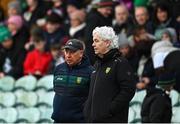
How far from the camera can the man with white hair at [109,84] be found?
8.64m

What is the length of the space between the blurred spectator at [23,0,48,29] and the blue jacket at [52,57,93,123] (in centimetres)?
543

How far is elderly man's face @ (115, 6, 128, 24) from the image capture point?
13188mm

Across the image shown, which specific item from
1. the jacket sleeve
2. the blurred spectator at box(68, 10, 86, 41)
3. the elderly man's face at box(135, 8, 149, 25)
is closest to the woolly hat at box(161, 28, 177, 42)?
the elderly man's face at box(135, 8, 149, 25)

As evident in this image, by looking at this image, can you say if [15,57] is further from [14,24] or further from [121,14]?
[121,14]

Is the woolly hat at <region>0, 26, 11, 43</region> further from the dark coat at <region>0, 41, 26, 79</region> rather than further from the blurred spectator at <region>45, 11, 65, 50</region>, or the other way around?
the blurred spectator at <region>45, 11, 65, 50</region>

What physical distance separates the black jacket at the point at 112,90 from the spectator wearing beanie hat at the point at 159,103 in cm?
145

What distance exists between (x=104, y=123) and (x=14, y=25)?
6130 mm

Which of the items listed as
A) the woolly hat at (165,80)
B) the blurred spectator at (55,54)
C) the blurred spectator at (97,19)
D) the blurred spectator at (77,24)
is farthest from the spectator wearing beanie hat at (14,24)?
the woolly hat at (165,80)

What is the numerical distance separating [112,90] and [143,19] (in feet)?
14.6

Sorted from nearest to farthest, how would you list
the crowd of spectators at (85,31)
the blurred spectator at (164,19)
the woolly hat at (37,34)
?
1. the crowd of spectators at (85,31)
2. the blurred spectator at (164,19)
3. the woolly hat at (37,34)

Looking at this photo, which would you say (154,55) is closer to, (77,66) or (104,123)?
(77,66)

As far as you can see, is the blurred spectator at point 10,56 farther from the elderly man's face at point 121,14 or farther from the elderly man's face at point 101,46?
the elderly man's face at point 101,46

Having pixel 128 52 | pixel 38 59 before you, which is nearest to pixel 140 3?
pixel 128 52

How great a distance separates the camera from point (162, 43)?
12.0m
